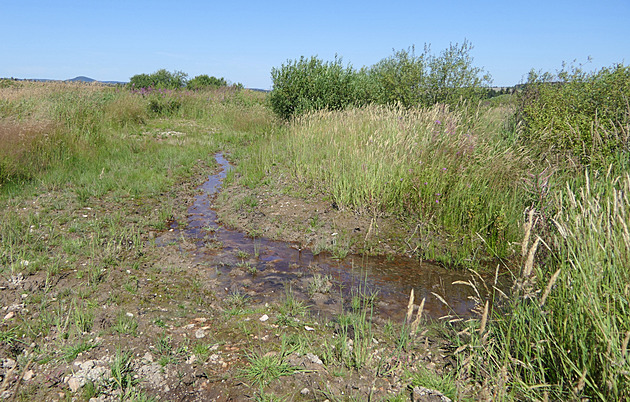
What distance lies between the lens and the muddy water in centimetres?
443

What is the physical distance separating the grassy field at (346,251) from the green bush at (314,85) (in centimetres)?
252

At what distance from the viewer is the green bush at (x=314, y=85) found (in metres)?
14.4

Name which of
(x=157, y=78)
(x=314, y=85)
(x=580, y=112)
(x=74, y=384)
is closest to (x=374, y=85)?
(x=314, y=85)

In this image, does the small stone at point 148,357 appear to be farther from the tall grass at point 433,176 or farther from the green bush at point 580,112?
the green bush at point 580,112

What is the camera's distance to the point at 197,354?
129 inches

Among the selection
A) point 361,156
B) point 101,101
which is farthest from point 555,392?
point 101,101

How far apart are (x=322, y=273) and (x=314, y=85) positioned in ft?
34.7

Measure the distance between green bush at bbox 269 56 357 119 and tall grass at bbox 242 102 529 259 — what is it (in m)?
6.08

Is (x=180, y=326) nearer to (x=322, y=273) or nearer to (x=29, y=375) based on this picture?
(x=29, y=375)

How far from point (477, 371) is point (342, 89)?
13.1m

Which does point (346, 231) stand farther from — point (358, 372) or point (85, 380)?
point (85, 380)

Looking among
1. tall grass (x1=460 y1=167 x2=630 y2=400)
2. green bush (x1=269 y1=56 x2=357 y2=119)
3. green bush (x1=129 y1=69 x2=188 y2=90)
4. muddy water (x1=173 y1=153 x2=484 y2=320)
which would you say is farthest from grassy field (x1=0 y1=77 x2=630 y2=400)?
green bush (x1=129 y1=69 x2=188 y2=90)

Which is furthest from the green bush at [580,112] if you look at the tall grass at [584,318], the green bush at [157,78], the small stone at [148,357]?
the green bush at [157,78]

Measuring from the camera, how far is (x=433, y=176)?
6469mm
